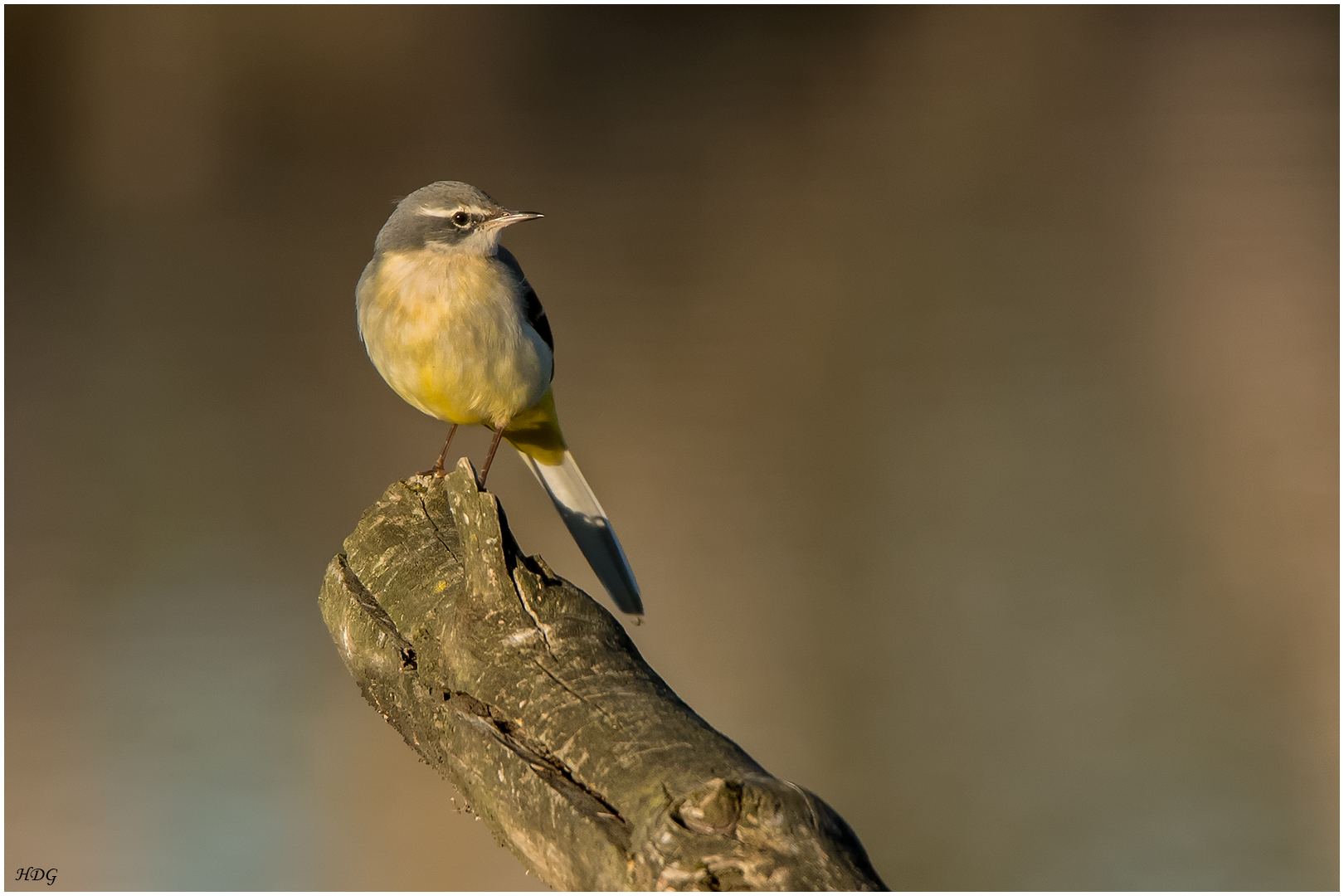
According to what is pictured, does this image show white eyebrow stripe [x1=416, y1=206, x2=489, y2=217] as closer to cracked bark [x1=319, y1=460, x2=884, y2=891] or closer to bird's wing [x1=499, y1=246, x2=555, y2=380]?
bird's wing [x1=499, y1=246, x2=555, y2=380]

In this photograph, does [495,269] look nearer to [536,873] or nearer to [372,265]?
[372,265]

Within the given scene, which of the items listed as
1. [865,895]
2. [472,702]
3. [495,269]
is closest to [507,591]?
[472,702]

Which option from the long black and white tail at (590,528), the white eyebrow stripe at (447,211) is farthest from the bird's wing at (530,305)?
the long black and white tail at (590,528)

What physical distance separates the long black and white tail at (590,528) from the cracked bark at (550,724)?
2.84ft

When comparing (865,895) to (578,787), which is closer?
(865,895)

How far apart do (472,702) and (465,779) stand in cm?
11

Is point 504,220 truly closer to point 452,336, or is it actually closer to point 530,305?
point 530,305

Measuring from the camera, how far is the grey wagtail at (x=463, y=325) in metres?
3.01

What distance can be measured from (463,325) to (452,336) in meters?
0.04

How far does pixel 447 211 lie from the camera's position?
126 inches

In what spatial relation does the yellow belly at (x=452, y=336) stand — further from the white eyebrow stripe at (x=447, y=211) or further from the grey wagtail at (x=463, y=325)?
the white eyebrow stripe at (x=447, y=211)

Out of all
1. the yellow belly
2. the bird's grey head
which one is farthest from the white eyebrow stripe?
the yellow belly

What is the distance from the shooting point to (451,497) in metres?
1.89

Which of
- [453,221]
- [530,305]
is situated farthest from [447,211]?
[530,305]
